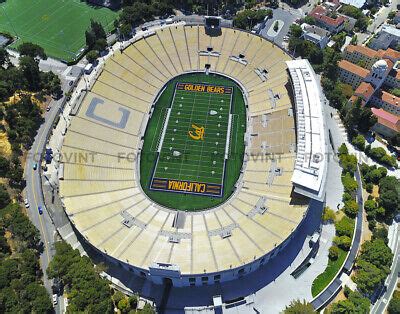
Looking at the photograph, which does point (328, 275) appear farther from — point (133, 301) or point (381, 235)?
point (133, 301)

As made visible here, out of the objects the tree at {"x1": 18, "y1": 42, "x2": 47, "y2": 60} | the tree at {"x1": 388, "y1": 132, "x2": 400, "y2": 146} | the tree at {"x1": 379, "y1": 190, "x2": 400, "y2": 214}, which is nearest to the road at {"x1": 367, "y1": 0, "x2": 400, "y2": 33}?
the tree at {"x1": 388, "y1": 132, "x2": 400, "y2": 146}

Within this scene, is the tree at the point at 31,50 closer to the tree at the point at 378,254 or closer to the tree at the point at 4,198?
the tree at the point at 4,198

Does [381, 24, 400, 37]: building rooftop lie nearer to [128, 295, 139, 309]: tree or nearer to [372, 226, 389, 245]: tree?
[372, 226, 389, 245]: tree

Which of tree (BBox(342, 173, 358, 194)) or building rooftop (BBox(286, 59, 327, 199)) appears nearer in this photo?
building rooftop (BBox(286, 59, 327, 199))

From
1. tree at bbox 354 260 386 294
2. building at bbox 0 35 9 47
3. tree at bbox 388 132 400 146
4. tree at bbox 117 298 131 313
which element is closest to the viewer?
tree at bbox 117 298 131 313

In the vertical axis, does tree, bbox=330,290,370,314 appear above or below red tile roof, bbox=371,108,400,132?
below

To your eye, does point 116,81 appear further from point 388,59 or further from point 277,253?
point 388,59

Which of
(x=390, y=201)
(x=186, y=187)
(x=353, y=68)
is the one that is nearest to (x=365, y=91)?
(x=353, y=68)
